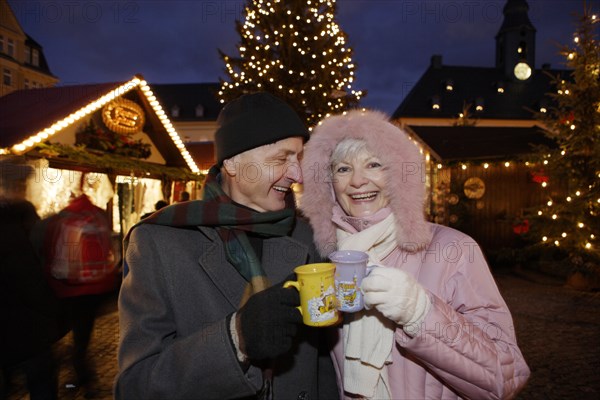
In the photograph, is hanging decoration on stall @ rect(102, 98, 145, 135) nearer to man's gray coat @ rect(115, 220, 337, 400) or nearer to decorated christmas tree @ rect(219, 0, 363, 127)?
decorated christmas tree @ rect(219, 0, 363, 127)

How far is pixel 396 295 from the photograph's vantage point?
1.63 m

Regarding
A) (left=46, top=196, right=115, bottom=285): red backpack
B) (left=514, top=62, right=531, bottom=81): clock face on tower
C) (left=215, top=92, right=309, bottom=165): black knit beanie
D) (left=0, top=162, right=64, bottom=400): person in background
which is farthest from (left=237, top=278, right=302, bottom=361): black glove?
(left=514, top=62, right=531, bottom=81): clock face on tower

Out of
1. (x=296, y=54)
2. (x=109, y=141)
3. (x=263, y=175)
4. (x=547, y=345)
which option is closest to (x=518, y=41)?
(x=296, y=54)

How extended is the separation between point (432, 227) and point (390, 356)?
73cm

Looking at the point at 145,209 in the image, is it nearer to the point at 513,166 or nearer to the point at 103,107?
the point at 103,107

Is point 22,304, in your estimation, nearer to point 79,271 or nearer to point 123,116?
point 79,271

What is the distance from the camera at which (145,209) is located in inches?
394

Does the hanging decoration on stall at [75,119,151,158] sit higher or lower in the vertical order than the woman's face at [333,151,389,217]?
higher

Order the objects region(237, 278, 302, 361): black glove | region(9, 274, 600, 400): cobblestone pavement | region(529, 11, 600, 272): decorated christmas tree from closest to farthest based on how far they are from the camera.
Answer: region(237, 278, 302, 361): black glove < region(9, 274, 600, 400): cobblestone pavement < region(529, 11, 600, 272): decorated christmas tree

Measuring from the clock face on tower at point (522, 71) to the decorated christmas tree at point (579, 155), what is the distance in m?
41.2

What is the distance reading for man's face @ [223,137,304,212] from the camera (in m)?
2.12

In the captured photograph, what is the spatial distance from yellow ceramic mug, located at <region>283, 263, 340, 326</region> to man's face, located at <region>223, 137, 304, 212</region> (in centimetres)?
66

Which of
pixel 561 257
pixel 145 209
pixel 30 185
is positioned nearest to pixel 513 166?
pixel 561 257

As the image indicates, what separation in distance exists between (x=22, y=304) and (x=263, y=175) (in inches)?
96.3
